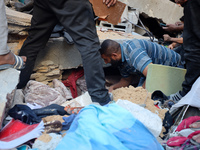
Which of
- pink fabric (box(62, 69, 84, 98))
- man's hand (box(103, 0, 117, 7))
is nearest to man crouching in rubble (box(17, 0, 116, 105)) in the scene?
man's hand (box(103, 0, 117, 7))

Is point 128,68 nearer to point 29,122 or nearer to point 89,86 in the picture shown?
point 89,86

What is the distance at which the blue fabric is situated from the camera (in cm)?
132

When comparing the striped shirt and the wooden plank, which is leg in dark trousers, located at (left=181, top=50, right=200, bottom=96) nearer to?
the striped shirt

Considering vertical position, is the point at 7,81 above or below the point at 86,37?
below

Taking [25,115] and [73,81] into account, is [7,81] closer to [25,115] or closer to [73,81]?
[25,115]

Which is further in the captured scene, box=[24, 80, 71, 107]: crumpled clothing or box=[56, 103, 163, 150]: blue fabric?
box=[24, 80, 71, 107]: crumpled clothing

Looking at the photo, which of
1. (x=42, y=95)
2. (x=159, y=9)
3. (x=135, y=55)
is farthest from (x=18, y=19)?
(x=159, y=9)

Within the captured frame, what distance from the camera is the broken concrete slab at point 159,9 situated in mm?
5601

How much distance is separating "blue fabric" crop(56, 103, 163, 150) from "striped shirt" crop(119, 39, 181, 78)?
1.44m

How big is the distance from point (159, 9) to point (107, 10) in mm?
3796

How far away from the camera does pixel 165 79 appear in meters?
2.98

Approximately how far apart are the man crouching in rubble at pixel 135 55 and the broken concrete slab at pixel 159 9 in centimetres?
246

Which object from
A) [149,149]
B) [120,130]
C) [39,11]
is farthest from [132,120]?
[39,11]

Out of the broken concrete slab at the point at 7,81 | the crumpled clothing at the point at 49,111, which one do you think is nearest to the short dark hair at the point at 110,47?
the crumpled clothing at the point at 49,111
